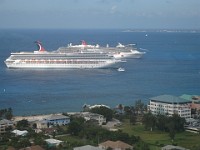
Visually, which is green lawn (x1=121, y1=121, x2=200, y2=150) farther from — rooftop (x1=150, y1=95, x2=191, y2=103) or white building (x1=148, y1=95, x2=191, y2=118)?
rooftop (x1=150, y1=95, x2=191, y2=103)

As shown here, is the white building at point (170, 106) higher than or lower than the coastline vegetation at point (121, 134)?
higher

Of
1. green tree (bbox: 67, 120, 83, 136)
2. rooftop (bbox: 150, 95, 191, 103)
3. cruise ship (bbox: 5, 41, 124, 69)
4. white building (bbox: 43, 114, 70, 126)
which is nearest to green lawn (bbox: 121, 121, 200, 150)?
green tree (bbox: 67, 120, 83, 136)

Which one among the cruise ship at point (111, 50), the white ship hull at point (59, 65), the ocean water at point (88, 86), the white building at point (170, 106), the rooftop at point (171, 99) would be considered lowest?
the white building at point (170, 106)

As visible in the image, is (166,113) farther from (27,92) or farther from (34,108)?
(27,92)

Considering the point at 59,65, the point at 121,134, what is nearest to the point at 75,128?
the point at 121,134

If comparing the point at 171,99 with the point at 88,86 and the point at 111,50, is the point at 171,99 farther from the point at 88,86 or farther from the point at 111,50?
the point at 111,50

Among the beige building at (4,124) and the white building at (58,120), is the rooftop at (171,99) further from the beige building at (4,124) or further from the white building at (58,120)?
the beige building at (4,124)

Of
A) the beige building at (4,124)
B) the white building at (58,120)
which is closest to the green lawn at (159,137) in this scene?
the white building at (58,120)
